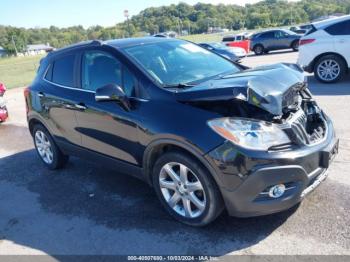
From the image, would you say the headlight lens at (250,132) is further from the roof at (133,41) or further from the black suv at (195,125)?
the roof at (133,41)

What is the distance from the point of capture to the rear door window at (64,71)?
4.57 m

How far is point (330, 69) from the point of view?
9.35 meters

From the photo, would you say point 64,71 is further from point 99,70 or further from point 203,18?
point 203,18

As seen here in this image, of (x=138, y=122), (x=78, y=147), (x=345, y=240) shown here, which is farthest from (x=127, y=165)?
(x=345, y=240)

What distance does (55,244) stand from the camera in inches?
135

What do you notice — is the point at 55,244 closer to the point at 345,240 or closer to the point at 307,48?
the point at 345,240

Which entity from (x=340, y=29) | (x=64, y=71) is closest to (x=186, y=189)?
(x=64, y=71)

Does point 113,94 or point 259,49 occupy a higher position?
point 113,94

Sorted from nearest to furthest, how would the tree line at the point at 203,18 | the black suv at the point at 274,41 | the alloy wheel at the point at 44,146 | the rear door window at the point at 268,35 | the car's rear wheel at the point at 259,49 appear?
the alloy wheel at the point at 44,146, the black suv at the point at 274,41, the rear door window at the point at 268,35, the car's rear wheel at the point at 259,49, the tree line at the point at 203,18

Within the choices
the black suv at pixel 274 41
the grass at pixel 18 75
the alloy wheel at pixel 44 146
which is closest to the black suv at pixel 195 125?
the alloy wheel at pixel 44 146

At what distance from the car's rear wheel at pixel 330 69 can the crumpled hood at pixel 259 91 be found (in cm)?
631

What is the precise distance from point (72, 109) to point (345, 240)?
10.6ft

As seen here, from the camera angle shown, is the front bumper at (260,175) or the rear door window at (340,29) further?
the rear door window at (340,29)

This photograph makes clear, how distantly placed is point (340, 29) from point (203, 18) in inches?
4492
